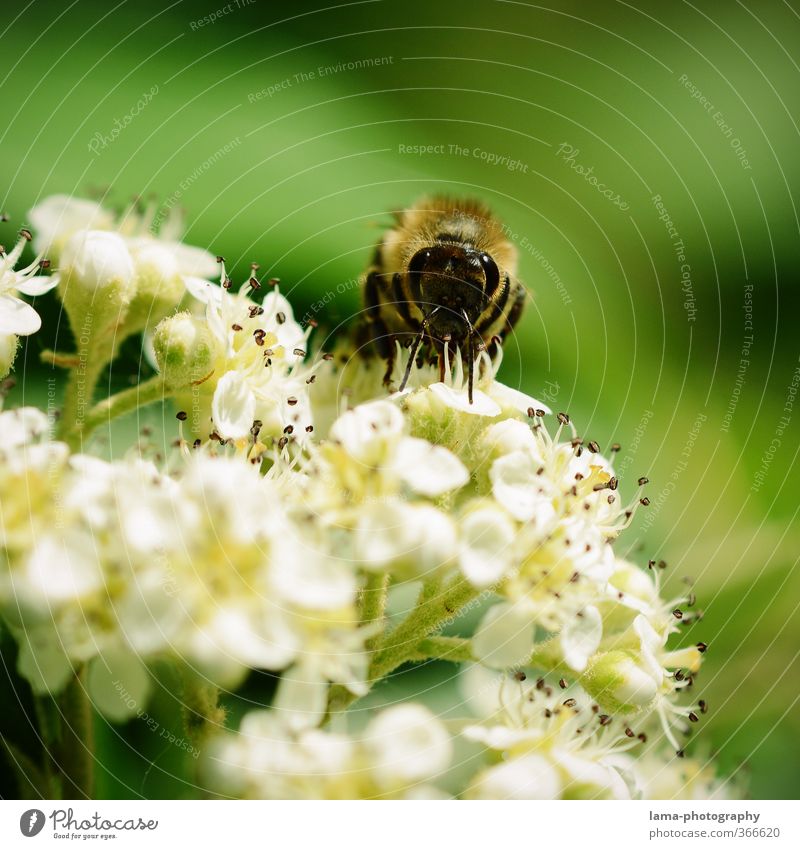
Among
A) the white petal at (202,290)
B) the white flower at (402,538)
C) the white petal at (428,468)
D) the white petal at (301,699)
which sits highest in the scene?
the white petal at (202,290)

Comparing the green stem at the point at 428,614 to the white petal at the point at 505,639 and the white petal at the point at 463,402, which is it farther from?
the white petal at the point at 463,402

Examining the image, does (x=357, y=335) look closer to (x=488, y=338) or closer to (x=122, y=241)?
(x=488, y=338)

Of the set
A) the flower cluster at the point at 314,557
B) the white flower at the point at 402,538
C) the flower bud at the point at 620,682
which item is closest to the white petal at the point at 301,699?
the flower cluster at the point at 314,557

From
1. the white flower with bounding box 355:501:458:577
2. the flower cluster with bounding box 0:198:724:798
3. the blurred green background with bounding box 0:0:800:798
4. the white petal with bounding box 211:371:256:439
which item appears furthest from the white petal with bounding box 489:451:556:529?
the blurred green background with bounding box 0:0:800:798

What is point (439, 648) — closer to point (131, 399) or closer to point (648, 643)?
point (648, 643)

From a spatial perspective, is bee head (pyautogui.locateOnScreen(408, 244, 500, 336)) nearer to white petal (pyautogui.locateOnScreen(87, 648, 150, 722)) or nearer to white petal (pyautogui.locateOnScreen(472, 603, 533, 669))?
white petal (pyautogui.locateOnScreen(472, 603, 533, 669))

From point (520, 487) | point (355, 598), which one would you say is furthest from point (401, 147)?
point (355, 598)
